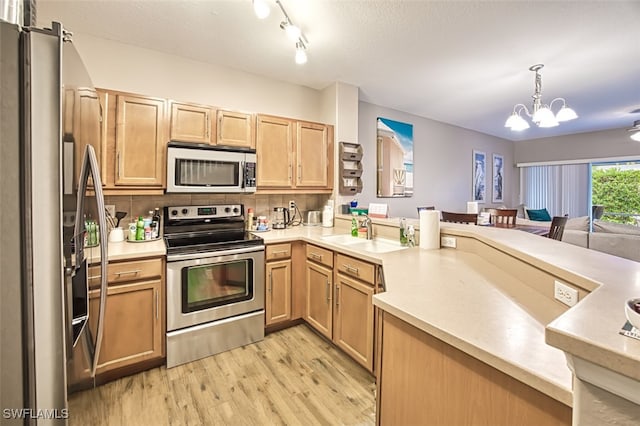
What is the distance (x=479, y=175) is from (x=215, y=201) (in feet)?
17.1

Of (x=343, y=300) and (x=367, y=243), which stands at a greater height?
(x=367, y=243)

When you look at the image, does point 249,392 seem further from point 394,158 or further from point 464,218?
point 394,158

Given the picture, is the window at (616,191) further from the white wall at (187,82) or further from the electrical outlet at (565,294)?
the electrical outlet at (565,294)

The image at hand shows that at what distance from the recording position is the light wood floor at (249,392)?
162 centimetres

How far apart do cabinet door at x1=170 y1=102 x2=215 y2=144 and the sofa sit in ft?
13.3

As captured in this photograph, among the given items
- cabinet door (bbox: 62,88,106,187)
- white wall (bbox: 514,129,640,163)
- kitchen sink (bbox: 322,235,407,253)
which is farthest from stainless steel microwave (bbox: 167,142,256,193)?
white wall (bbox: 514,129,640,163)

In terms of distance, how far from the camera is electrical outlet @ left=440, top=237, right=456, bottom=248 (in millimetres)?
1946

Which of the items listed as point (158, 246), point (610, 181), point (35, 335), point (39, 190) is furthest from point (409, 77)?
point (610, 181)

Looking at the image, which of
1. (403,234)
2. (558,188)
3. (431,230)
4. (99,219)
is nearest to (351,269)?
(403,234)

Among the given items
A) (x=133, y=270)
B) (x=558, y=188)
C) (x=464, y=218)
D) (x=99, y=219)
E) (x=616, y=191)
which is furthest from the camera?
(x=558, y=188)

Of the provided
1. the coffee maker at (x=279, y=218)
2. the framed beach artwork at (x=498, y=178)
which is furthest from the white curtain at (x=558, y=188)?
the coffee maker at (x=279, y=218)

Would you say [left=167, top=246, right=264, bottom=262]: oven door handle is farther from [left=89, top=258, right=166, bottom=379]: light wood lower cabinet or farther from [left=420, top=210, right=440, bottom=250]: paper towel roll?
[left=420, top=210, right=440, bottom=250]: paper towel roll

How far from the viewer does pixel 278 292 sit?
2.56 metres

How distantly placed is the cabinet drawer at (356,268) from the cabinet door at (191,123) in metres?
1.60
